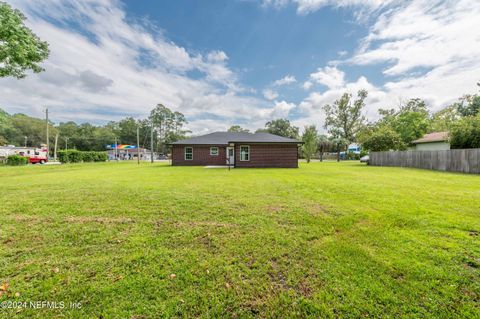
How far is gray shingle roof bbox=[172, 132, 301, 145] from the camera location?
53.7 ft

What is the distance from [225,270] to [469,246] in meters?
3.56

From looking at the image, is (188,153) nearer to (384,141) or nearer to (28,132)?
(384,141)

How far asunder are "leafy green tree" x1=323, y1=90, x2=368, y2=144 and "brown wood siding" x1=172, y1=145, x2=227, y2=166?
26.6m

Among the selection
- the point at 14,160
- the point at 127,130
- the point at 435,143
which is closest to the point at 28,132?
the point at 127,130

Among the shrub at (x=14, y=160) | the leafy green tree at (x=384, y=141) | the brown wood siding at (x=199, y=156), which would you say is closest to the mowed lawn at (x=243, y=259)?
the brown wood siding at (x=199, y=156)

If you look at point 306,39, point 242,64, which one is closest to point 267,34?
point 306,39

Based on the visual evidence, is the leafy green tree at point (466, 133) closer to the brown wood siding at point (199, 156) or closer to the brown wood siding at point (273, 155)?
the brown wood siding at point (273, 155)

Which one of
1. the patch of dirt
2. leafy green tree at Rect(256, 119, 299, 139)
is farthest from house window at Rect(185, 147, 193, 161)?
leafy green tree at Rect(256, 119, 299, 139)

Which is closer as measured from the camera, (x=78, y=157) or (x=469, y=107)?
(x=78, y=157)

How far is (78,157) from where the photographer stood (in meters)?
24.7

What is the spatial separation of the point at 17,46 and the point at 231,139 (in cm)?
1465

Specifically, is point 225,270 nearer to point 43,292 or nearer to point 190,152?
point 43,292

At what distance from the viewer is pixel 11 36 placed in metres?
7.01

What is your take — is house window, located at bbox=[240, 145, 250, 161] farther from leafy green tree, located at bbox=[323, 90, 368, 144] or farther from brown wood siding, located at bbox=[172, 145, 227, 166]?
leafy green tree, located at bbox=[323, 90, 368, 144]
